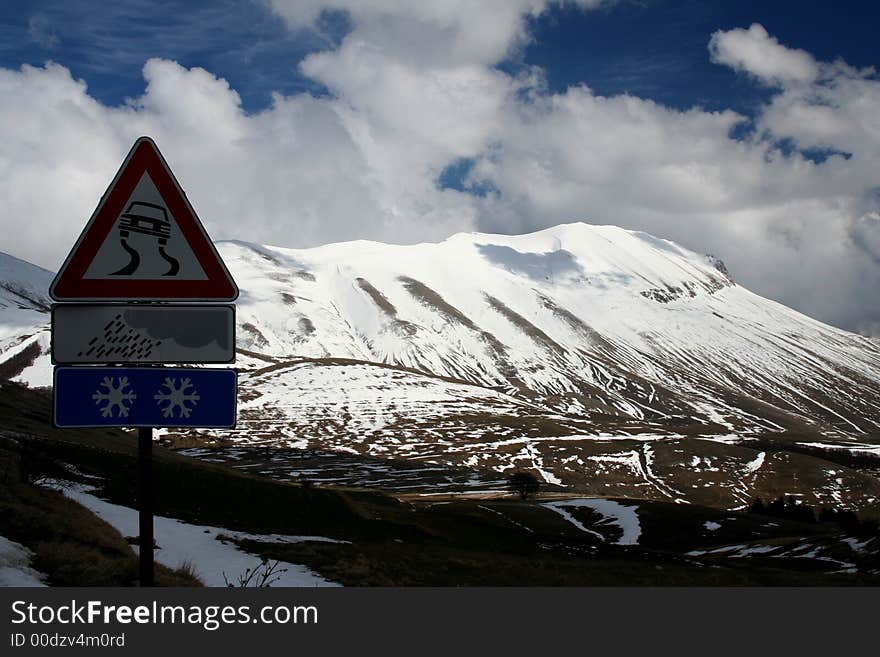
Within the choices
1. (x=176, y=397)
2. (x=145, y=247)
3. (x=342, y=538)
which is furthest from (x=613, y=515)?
(x=145, y=247)

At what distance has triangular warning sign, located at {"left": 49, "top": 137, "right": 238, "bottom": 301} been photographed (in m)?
7.58

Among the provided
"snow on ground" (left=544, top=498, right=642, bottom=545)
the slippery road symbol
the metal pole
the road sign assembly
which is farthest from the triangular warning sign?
"snow on ground" (left=544, top=498, right=642, bottom=545)

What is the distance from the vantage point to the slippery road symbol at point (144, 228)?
7691 millimetres

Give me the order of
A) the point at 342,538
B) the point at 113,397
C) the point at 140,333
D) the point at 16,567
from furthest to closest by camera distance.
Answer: the point at 342,538, the point at 16,567, the point at 140,333, the point at 113,397

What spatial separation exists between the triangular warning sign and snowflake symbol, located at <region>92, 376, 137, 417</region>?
2.89ft

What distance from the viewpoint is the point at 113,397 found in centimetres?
751

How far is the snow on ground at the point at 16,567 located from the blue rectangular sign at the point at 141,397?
255 inches

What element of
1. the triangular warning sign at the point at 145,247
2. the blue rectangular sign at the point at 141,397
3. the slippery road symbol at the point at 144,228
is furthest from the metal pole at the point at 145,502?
the slippery road symbol at the point at 144,228

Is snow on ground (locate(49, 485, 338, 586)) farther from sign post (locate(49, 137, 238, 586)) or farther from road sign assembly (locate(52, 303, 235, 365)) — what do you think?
road sign assembly (locate(52, 303, 235, 365))

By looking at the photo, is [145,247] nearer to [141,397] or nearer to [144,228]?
[144,228]

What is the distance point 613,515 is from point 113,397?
110645 mm
